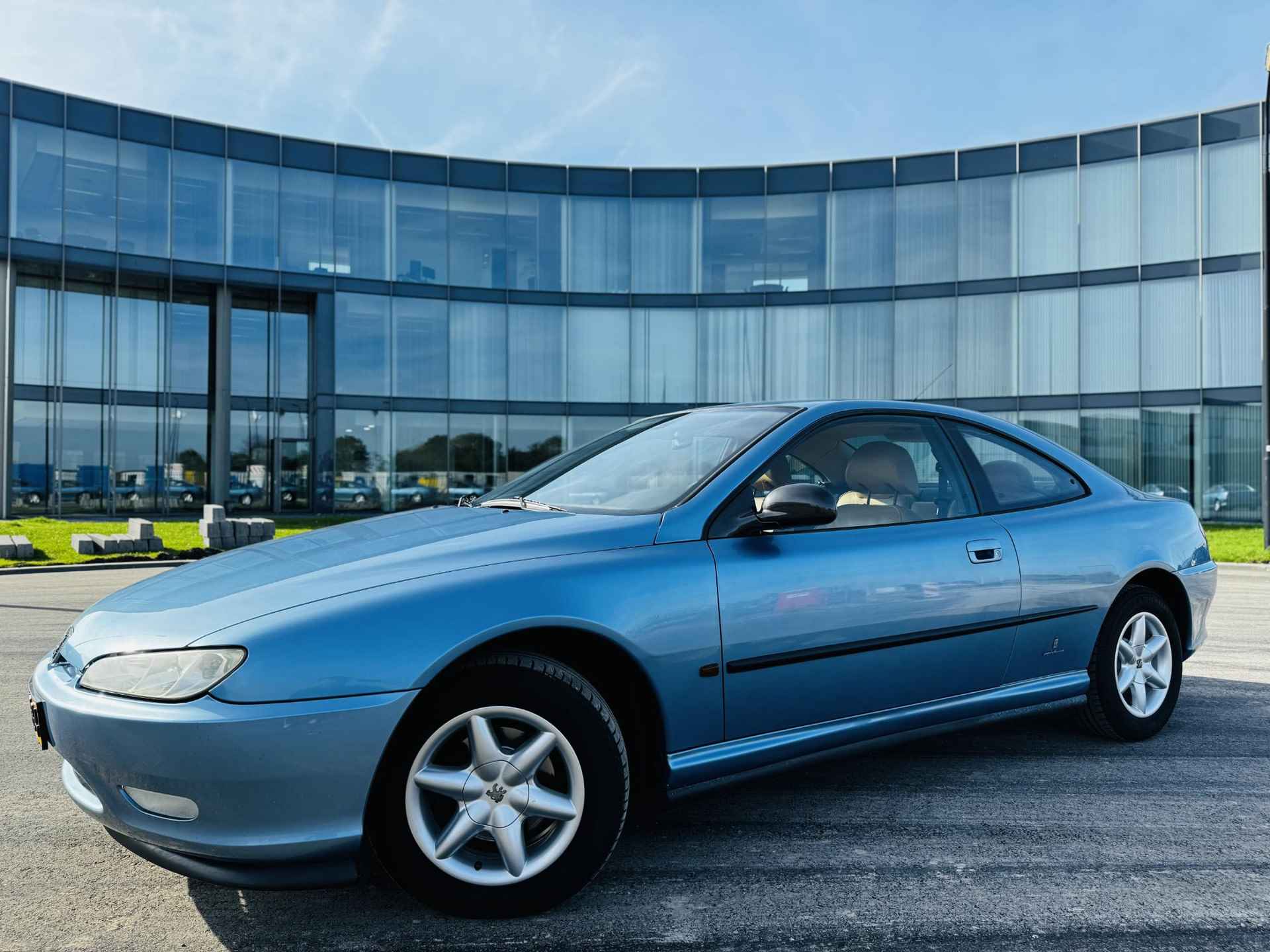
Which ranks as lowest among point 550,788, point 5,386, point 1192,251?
point 550,788

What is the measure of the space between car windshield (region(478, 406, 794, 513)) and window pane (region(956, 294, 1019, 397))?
2263cm

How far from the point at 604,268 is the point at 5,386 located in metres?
15.0

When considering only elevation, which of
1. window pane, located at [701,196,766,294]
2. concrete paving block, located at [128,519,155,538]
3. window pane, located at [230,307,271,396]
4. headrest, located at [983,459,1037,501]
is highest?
window pane, located at [701,196,766,294]

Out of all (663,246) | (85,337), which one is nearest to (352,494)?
(85,337)

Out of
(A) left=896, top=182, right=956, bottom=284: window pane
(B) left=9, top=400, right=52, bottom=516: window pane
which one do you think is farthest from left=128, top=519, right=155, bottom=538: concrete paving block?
(A) left=896, top=182, right=956, bottom=284: window pane

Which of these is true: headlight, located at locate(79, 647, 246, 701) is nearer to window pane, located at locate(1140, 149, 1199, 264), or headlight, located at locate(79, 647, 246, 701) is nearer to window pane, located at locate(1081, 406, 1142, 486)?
window pane, located at locate(1081, 406, 1142, 486)

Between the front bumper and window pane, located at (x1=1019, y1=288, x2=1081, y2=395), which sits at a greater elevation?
window pane, located at (x1=1019, y1=288, x2=1081, y2=395)

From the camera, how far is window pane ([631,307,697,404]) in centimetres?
2678

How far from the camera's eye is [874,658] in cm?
335

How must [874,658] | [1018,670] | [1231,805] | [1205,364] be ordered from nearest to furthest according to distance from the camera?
[874,658] < [1231,805] < [1018,670] < [1205,364]

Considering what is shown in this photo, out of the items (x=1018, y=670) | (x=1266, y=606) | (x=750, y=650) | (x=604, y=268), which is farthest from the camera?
(x=604, y=268)

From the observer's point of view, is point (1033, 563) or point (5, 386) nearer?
point (1033, 563)

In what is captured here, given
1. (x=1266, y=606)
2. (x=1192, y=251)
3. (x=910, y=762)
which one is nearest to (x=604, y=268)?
(x=1192, y=251)

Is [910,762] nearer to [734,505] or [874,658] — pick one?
[874,658]
